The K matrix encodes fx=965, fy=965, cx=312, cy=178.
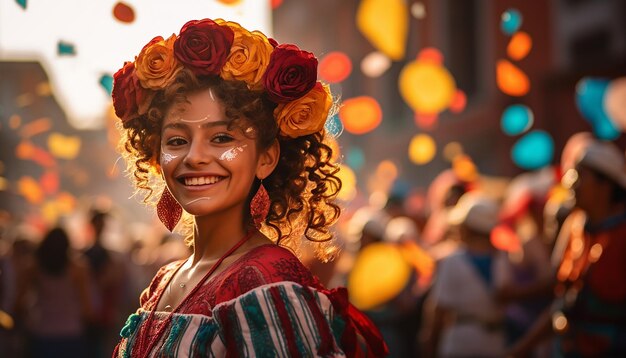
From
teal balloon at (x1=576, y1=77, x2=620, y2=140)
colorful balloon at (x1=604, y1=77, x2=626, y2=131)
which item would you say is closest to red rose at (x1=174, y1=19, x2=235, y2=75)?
colorful balloon at (x1=604, y1=77, x2=626, y2=131)

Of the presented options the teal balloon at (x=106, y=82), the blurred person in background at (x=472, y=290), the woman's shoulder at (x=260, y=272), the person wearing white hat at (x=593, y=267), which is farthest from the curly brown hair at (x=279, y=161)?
the blurred person in background at (x=472, y=290)

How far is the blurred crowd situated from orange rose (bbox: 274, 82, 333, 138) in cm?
263

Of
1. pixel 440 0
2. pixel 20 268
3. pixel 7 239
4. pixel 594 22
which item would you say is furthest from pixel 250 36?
pixel 440 0

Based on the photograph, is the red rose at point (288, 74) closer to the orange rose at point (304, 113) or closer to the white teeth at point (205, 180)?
the orange rose at point (304, 113)

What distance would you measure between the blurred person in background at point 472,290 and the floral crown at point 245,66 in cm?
381

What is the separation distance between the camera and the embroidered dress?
2213mm

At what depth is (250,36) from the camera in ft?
8.29

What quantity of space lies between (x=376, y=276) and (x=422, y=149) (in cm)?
1221

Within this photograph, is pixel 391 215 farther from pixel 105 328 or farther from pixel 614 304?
pixel 614 304

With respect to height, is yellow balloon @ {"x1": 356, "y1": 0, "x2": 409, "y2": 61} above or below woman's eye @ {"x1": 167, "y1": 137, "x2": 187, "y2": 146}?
above

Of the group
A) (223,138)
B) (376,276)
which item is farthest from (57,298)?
(223,138)

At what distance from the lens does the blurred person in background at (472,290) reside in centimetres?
614

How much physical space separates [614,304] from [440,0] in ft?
51.6

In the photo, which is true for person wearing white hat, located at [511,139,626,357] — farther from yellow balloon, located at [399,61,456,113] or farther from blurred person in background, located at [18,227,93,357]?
yellow balloon, located at [399,61,456,113]
